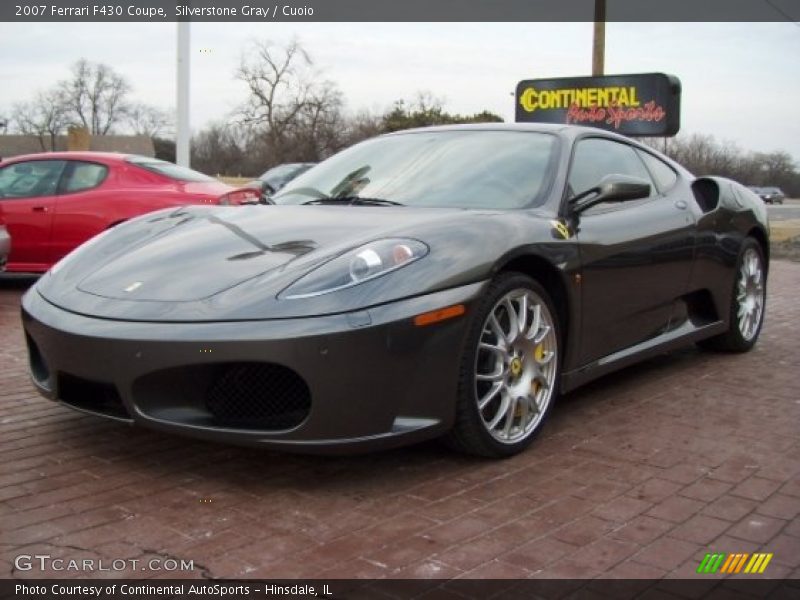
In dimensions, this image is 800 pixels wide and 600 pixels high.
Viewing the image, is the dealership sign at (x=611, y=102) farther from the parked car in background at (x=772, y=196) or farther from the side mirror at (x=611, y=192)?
the parked car in background at (x=772, y=196)

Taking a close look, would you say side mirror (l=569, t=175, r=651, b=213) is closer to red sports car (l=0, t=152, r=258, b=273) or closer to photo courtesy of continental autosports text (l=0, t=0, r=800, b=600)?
photo courtesy of continental autosports text (l=0, t=0, r=800, b=600)

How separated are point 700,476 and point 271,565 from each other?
1.65 meters

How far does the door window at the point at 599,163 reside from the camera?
3975 mm

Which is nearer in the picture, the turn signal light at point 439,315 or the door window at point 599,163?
the turn signal light at point 439,315

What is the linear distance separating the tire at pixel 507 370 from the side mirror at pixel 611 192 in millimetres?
548

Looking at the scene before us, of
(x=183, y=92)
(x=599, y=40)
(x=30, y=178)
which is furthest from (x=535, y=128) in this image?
(x=599, y=40)

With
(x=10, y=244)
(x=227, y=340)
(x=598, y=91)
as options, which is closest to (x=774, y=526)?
(x=227, y=340)

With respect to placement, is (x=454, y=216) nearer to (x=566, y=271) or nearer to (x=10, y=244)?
(x=566, y=271)

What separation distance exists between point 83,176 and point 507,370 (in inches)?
232

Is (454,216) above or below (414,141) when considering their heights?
below

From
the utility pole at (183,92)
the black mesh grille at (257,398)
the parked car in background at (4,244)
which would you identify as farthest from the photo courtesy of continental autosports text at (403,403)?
the utility pole at (183,92)

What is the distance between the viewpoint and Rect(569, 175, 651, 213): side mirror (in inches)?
147

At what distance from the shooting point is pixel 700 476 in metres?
3.15

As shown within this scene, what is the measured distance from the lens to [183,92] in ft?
47.9
